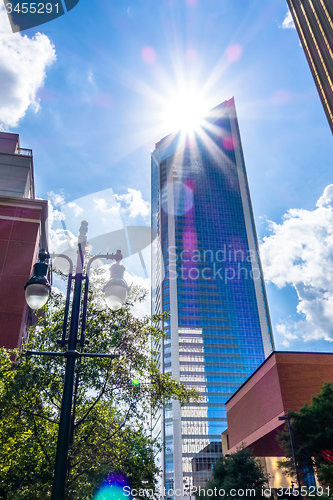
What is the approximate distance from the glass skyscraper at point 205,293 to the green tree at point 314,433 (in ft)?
353

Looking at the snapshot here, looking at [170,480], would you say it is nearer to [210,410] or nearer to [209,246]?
[210,410]

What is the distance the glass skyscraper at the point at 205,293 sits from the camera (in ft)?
412

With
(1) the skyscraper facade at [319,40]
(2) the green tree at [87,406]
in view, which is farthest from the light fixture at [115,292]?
(1) the skyscraper facade at [319,40]

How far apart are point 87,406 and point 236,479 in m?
17.3

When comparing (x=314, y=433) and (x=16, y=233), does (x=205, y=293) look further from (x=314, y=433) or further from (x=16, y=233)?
(x=314, y=433)

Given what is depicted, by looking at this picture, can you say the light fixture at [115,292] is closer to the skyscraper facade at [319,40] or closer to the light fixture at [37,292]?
the light fixture at [37,292]

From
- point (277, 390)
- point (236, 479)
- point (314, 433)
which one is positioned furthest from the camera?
point (277, 390)

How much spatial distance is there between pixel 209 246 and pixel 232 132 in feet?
249

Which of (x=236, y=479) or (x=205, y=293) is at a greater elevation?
(x=205, y=293)

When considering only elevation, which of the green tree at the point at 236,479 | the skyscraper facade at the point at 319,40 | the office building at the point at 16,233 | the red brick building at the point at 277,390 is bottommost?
the green tree at the point at 236,479

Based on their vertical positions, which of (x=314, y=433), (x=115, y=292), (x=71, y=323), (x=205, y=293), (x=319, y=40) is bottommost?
(x=71, y=323)

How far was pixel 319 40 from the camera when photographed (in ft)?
164

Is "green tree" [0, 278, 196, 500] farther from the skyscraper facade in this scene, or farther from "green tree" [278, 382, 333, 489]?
the skyscraper facade

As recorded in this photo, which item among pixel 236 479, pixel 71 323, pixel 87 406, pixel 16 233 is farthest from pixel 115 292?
pixel 16 233
